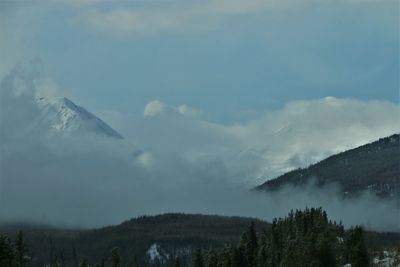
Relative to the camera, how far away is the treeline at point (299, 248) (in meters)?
145

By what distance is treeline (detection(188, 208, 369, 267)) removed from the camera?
14475 cm

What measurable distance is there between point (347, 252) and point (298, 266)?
34.3 ft

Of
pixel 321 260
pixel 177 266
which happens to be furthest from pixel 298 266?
pixel 177 266

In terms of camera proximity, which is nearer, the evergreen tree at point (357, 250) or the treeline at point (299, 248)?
the evergreen tree at point (357, 250)

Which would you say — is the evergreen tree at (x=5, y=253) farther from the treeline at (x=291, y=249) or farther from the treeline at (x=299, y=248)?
the treeline at (x=299, y=248)

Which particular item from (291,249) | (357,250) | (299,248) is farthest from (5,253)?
(291,249)

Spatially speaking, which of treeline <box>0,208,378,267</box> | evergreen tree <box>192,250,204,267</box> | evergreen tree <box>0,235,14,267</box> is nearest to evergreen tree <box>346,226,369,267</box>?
treeline <box>0,208,378,267</box>

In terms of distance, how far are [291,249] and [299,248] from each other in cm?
516

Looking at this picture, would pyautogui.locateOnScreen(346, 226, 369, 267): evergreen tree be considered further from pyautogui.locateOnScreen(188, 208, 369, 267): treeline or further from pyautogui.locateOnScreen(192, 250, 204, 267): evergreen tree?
pyautogui.locateOnScreen(192, 250, 204, 267): evergreen tree

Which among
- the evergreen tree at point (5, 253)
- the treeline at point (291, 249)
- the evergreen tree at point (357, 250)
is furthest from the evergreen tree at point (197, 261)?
the evergreen tree at point (5, 253)

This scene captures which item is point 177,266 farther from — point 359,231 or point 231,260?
point 359,231

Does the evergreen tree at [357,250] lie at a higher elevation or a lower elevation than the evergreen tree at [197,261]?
lower

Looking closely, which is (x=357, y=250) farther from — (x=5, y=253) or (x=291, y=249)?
(x=5, y=253)

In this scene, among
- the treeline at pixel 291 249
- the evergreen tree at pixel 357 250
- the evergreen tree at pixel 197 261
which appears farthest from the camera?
the evergreen tree at pixel 197 261
